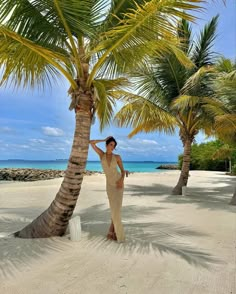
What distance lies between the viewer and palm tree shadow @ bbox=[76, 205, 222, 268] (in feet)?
15.1

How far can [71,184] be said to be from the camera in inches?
207

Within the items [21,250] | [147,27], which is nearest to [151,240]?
[21,250]

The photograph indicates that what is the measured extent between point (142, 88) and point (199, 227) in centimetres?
729

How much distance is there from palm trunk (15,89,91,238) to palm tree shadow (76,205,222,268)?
629mm

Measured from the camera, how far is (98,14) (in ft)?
18.1

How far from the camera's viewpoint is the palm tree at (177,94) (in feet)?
39.0

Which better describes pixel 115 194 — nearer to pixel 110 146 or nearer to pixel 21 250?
pixel 110 146

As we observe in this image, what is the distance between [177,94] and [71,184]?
8737 mm

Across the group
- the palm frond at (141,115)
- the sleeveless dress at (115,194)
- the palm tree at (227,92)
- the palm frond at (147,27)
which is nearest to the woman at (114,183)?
the sleeveless dress at (115,194)

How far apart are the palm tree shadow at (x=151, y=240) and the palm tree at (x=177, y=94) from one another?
5.61 metres

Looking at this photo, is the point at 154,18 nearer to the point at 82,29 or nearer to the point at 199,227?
the point at 82,29

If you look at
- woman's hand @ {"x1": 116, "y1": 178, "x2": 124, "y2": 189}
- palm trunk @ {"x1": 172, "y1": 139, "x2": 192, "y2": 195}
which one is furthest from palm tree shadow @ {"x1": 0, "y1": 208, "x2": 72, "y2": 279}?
palm trunk @ {"x1": 172, "y1": 139, "x2": 192, "y2": 195}

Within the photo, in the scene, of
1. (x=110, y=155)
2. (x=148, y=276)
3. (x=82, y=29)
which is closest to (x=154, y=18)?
(x=82, y=29)

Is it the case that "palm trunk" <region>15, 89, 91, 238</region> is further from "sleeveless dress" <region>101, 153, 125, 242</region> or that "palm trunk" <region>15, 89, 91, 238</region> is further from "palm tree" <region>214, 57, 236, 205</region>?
"palm tree" <region>214, 57, 236, 205</region>
